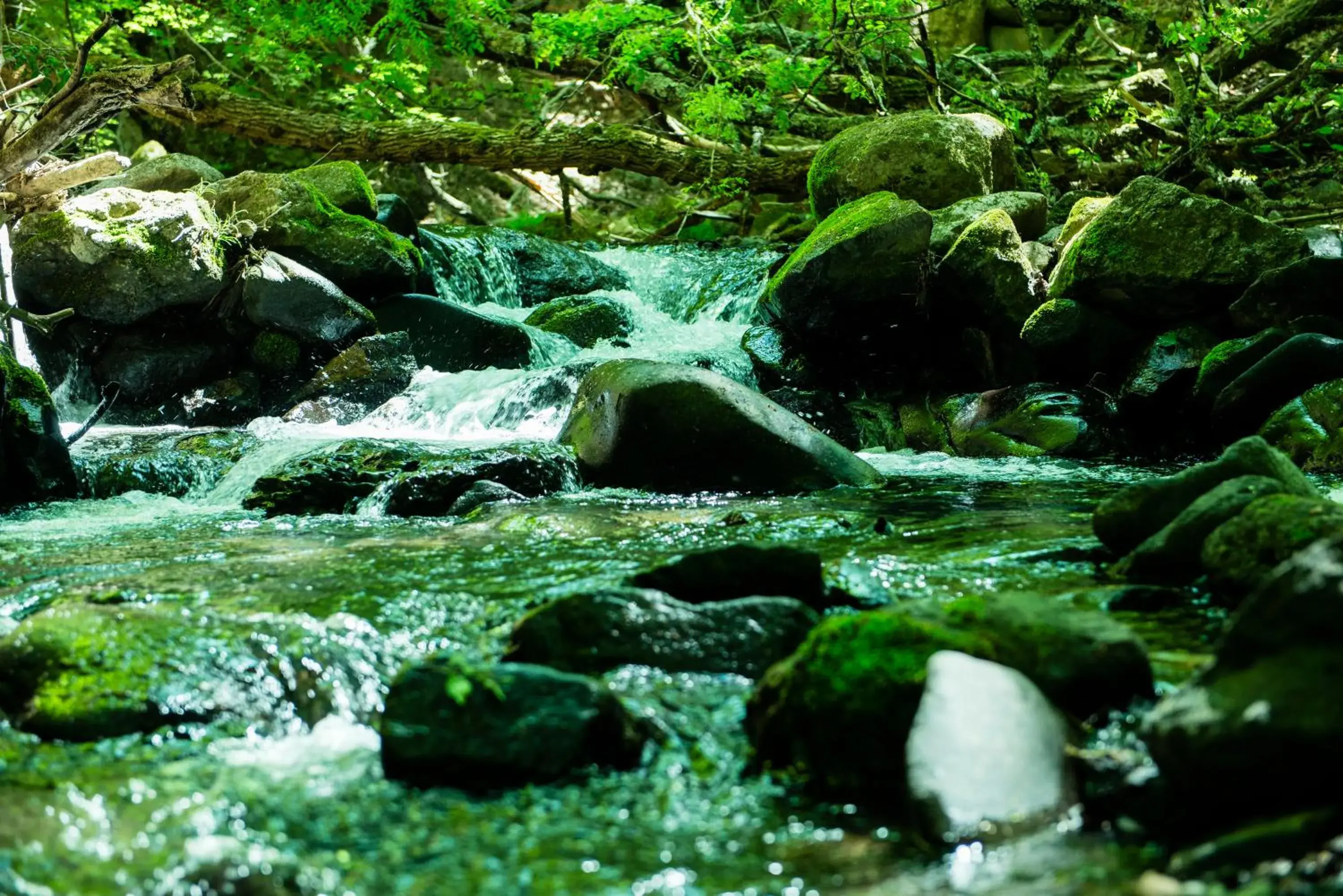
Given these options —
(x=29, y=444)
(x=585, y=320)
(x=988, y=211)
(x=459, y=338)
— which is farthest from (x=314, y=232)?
(x=988, y=211)

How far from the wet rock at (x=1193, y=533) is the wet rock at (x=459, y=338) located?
821 centimetres

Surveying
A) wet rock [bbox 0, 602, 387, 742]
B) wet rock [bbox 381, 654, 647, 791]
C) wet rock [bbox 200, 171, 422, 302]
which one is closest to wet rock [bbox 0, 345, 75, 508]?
wet rock [bbox 200, 171, 422, 302]

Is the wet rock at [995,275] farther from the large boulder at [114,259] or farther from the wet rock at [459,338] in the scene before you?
the large boulder at [114,259]

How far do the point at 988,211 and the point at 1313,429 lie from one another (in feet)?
12.3

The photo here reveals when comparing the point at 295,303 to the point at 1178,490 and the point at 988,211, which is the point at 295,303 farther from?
the point at 1178,490

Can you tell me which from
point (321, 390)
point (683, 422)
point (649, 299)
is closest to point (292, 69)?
point (649, 299)

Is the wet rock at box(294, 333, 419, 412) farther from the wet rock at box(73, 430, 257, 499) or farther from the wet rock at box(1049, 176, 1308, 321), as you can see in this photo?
the wet rock at box(1049, 176, 1308, 321)

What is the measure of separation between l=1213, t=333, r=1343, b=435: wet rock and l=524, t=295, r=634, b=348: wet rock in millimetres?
6744

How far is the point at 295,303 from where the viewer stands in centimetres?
1124

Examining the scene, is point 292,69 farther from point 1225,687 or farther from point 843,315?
point 1225,687

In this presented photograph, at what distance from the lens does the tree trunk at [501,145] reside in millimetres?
15797

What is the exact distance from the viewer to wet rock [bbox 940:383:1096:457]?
9180 mm

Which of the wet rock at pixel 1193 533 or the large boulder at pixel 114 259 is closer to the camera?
the wet rock at pixel 1193 533

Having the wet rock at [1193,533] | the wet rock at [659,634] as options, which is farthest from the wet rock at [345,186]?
the wet rock at [1193,533]
